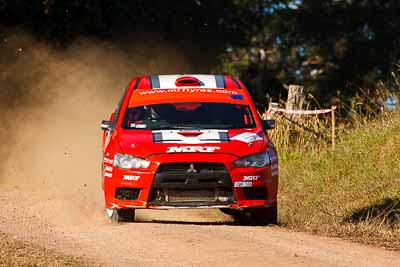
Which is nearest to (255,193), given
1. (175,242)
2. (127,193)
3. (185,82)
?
(127,193)

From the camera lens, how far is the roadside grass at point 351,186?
47.3ft

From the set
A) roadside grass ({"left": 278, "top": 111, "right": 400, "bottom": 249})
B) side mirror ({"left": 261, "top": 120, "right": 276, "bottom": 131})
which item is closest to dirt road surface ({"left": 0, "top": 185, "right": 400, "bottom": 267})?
roadside grass ({"left": 278, "top": 111, "right": 400, "bottom": 249})

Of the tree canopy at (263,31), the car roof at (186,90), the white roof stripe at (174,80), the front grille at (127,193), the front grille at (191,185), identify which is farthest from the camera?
the tree canopy at (263,31)

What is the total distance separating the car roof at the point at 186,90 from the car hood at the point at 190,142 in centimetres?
91

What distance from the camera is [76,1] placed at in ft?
93.7

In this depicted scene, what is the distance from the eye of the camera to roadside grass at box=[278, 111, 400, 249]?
14.4 m

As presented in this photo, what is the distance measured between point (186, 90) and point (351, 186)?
388cm

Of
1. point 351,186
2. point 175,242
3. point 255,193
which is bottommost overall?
point 351,186

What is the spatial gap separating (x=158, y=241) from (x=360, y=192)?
6019 mm

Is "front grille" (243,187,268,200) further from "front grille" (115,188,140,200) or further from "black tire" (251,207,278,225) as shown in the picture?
"front grille" (115,188,140,200)

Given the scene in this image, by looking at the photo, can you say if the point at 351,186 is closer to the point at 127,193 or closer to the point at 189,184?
the point at 189,184

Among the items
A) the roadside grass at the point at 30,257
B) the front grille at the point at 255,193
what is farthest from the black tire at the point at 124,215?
the roadside grass at the point at 30,257

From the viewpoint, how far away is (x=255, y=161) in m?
13.9

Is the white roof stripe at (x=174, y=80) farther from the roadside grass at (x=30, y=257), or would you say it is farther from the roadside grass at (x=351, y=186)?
the roadside grass at (x=30, y=257)
